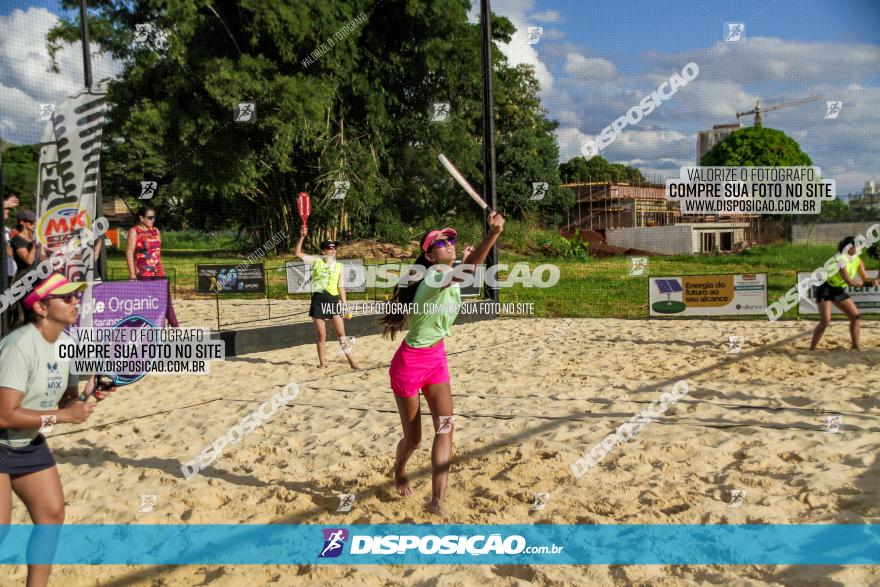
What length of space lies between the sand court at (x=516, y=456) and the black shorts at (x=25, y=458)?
0.90 metres

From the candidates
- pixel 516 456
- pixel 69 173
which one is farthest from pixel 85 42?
pixel 516 456

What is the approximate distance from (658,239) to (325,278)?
16076 millimetres

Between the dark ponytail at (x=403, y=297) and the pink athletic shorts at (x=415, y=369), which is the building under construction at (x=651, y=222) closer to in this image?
A: the dark ponytail at (x=403, y=297)

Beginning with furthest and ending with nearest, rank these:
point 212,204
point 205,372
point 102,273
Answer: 1. point 212,204
2. point 102,273
3. point 205,372

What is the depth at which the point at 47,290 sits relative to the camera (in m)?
2.78

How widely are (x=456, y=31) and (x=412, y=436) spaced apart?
21.2 metres

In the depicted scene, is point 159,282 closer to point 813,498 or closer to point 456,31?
point 813,498

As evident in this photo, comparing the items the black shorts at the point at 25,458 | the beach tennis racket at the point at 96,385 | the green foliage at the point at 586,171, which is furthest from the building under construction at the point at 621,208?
the green foliage at the point at 586,171

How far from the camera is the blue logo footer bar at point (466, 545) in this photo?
3.27 meters

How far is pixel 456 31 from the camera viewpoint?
22422 mm

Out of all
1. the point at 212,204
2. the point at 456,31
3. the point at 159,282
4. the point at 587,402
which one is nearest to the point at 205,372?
the point at 159,282

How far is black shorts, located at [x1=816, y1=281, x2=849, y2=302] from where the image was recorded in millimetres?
8195

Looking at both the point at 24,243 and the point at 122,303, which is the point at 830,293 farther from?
the point at 24,243

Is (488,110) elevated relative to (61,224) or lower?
elevated
